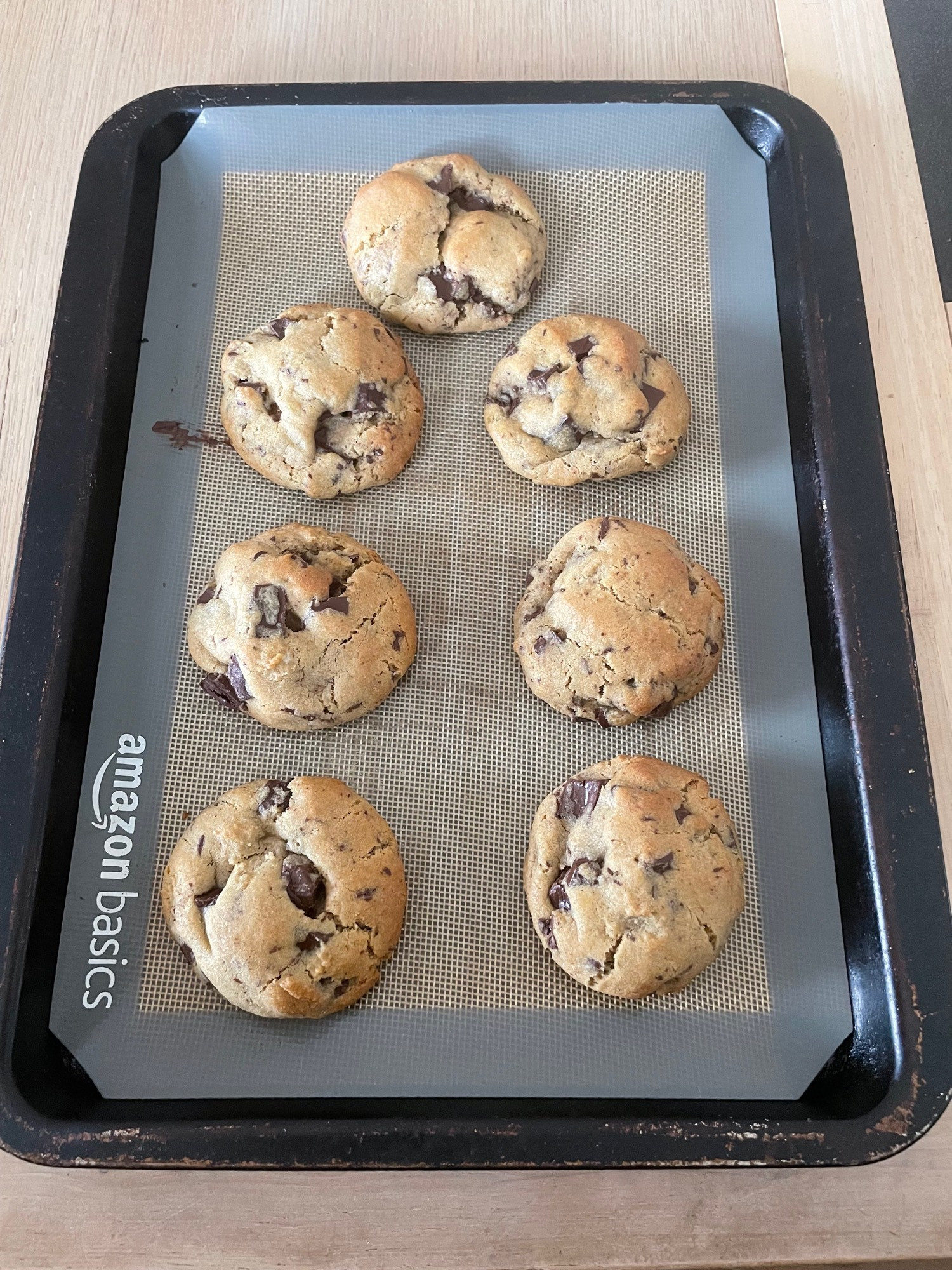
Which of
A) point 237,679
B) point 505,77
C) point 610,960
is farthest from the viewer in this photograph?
point 505,77

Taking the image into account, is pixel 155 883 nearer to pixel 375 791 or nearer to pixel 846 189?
pixel 375 791

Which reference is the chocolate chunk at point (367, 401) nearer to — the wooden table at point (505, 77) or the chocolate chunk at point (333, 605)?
the chocolate chunk at point (333, 605)

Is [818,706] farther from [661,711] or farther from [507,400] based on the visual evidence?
[507,400]

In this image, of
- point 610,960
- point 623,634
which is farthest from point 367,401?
point 610,960

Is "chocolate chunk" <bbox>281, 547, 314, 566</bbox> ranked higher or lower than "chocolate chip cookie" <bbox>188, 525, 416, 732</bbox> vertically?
higher

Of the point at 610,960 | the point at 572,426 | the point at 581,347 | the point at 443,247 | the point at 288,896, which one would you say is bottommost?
the point at 610,960

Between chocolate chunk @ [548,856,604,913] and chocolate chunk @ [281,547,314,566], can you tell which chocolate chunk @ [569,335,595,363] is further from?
chocolate chunk @ [548,856,604,913]

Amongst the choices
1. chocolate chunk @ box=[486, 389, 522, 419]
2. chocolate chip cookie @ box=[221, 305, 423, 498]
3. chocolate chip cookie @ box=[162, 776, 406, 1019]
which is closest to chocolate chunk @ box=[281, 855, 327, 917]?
chocolate chip cookie @ box=[162, 776, 406, 1019]

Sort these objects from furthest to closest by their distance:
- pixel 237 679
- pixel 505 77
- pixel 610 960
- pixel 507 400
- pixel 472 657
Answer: pixel 505 77 → pixel 507 400 → pixel 472 657 → pixel 237 679 → pixel 610 960
